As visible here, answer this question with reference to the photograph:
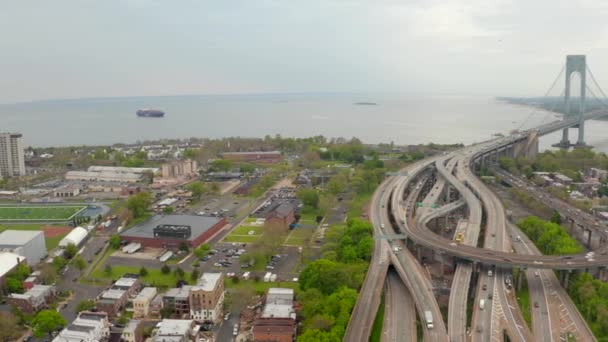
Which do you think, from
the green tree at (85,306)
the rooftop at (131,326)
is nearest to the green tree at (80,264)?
the green tree at (85,306)

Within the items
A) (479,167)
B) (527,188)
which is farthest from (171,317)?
(479,167)

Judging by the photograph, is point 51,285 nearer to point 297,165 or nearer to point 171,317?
point 171,317

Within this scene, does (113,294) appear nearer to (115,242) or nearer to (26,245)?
(115,242)

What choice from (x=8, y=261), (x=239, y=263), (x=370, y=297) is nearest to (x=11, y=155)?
(x=8, y=261)

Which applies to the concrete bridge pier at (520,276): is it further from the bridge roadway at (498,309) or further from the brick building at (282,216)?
the brick building at (282,216)

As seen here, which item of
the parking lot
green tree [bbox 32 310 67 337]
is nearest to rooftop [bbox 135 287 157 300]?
green tree [bbox 32 310 67 337]

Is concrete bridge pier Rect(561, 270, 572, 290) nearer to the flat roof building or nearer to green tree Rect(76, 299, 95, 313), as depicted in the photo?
the flat roof building
